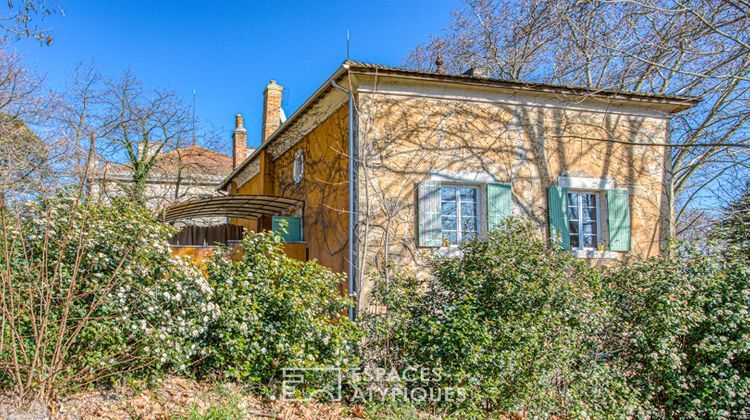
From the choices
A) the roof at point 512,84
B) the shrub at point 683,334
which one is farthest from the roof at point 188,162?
the shrub at point 683,334

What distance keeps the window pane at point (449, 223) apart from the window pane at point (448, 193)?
39 centimetres

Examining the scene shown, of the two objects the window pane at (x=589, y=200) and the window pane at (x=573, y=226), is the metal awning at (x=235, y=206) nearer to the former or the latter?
the window pane at (x=573, y=226)

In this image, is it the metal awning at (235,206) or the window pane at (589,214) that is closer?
the window pane at (589,214)

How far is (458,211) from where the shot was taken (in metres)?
9.97

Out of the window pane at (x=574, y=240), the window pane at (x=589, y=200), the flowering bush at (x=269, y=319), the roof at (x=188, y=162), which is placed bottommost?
the flowering bush at (x=269, y=319)

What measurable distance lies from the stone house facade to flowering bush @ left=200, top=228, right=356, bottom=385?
2.97 m

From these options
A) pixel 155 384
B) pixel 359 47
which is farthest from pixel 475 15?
pixel 155 384

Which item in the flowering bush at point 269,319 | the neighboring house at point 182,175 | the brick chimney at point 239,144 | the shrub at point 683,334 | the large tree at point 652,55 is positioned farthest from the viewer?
the neighboring house at point 182,175

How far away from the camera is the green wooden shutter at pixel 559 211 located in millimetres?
10414

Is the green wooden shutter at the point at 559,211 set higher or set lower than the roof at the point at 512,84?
lower

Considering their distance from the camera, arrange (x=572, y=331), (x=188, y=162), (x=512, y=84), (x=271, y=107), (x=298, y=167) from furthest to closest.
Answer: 1. (x=188, y=162)
2. (x=271, y=107)
3. (x=298, y=167)
4. (x=512, y=84)
5. (x=572, y=331)

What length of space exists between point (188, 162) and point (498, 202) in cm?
2037

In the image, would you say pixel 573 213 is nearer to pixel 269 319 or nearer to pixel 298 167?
pixel 298 167

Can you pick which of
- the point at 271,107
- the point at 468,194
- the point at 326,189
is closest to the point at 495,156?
the point at 468,194
